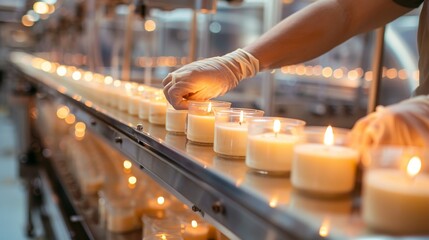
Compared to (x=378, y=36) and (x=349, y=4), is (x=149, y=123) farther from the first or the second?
(x=378, y=36)

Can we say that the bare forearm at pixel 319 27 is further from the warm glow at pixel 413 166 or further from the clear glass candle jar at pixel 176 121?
the warm glow at pixel 413 166

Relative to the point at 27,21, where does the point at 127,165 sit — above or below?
below

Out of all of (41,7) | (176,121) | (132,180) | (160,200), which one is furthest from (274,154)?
(41,7)

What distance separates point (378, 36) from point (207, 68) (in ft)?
2.54

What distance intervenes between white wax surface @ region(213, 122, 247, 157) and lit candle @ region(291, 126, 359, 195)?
8.3 inches

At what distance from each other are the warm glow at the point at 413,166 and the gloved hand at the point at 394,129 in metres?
0.08

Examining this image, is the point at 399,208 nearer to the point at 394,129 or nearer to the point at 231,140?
the point at 394,129

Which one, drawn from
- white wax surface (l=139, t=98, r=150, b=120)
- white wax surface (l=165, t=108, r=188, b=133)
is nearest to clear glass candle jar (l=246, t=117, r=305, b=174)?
white wax surface (l=165, t=108, r=188, b=133)

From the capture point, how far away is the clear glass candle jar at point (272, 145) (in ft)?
2.36

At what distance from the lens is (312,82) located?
17.2ft

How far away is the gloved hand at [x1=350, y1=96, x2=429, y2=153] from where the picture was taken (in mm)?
622

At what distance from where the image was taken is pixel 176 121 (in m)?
1.11

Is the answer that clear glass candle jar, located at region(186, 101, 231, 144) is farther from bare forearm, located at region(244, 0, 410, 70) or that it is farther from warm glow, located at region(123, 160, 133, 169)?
warm glow, located at region(123, 160, 133, 169)

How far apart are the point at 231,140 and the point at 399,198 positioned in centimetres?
38
